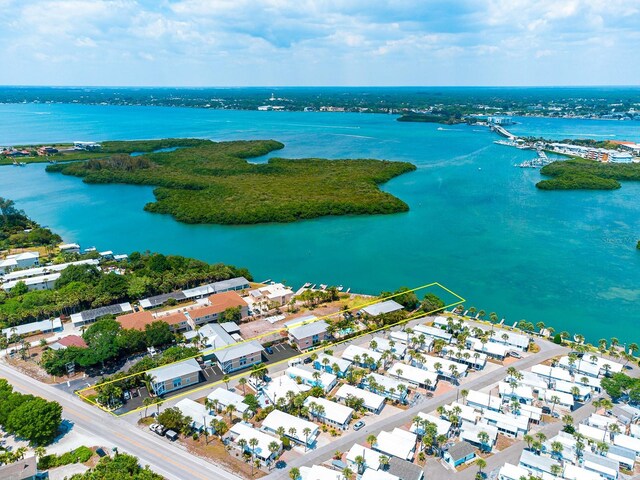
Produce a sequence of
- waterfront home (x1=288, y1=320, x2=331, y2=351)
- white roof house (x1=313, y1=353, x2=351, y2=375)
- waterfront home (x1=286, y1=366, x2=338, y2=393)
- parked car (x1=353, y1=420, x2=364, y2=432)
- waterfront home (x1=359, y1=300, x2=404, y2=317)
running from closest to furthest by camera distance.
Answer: parked car (x1=353, y1=420, x2=364, y2=432) < waterfront home (x1=286, y1=366, x2=338, y2=393) < white roof house (x1=313, y1=353, x2=351, y2=375) < waterfront home (x1=288, y1=320, x2=331, y2=351) < waterfront home (x1=359, y1=300, x2=404, y2=317)

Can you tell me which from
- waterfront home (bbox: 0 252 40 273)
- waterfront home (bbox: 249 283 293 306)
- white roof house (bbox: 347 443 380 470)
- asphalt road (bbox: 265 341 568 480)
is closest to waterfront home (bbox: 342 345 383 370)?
asphalt road (bbox: 265 341 568 480)

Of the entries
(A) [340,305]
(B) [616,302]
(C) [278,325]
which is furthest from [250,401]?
(B) [616,302]

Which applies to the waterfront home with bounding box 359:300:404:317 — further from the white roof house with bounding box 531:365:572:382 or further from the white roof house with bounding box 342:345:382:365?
the white roof house with bounding box 531:365:572:382

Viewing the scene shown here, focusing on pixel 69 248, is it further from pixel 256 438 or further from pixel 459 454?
pixel 459 454

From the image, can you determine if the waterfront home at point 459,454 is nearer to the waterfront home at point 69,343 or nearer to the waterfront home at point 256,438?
the waterfront home at point 256,438

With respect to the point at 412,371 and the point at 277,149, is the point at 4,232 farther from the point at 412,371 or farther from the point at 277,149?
the point at 277,149
